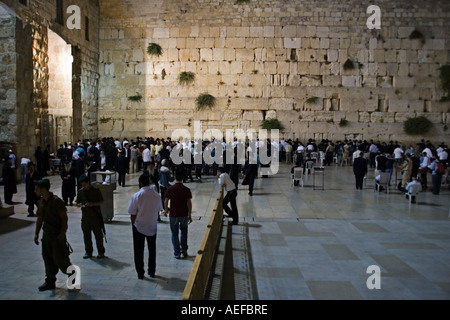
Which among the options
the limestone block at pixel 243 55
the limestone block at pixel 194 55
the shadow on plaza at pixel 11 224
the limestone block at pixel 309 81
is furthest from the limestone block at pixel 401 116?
the shadow on plaza at pixel 11 224

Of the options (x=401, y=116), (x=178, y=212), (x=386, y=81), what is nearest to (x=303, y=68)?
(x=386, y=81)

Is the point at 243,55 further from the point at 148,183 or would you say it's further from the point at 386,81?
the point at 148,183

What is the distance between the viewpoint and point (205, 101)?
22.3m

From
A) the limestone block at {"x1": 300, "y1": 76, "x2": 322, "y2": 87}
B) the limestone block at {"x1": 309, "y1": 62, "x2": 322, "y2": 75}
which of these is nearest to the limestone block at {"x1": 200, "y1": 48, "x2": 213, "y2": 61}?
the limestone block at {"x1": 300, "y1": 76, "x2": 322, "y2": 87}

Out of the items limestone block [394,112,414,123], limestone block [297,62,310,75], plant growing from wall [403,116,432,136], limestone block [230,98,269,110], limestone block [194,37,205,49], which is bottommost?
plant growing from wall [403,116,432,136]

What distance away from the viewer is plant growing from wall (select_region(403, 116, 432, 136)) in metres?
21.9

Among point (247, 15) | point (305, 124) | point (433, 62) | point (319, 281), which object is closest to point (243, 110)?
point (305, 124)

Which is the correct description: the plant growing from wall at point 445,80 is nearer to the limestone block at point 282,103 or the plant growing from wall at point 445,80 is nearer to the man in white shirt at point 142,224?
the limestone block at point 282,103

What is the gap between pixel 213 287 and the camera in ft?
17.7

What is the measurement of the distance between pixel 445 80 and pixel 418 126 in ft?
8.95

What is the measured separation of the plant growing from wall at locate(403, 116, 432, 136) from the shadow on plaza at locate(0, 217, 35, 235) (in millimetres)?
19161

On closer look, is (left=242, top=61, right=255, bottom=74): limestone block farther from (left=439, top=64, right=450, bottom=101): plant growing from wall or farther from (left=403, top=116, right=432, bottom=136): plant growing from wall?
(left=439, top=64, right=450, bottom=101): plant growing from wall
